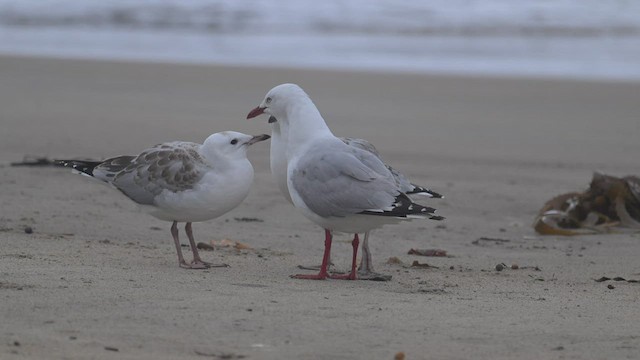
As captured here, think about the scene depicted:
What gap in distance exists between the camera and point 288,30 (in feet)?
70.7

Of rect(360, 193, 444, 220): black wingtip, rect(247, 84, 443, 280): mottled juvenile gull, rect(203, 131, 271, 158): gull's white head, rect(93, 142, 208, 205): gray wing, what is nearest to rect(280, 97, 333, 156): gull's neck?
rect(247, 84, 443, 280): mottled juvenile gull

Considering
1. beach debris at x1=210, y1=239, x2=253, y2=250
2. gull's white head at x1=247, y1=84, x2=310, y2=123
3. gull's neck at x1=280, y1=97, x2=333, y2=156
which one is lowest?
beach debris at x1=210, y1=239, x2=253, y2=250

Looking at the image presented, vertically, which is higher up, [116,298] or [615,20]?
[615,20]

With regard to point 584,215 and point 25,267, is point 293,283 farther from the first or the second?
point 584,215

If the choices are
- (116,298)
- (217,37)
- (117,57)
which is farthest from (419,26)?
(116,298)

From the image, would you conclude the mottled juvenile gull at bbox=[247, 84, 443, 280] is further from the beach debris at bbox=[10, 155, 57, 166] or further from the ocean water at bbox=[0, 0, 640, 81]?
the ocean water at bbox=[0, 0, 640, 81]

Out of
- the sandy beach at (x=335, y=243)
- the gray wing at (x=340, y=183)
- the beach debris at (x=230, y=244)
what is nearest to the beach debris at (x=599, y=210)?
the sandy beach at (x=335, y=243)

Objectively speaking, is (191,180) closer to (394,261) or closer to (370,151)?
(370,151)

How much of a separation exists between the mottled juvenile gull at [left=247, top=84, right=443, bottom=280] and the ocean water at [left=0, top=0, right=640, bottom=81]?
406 inches

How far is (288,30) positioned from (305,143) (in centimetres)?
1594

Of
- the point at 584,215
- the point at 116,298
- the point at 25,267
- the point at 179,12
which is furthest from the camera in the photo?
the point at 179,12

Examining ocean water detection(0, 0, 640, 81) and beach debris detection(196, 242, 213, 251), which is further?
ocean water detection(0, 0, 640, 81)

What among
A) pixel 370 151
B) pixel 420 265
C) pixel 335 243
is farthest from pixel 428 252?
pixel 370 151

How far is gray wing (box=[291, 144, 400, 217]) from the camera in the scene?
5.48 metres
